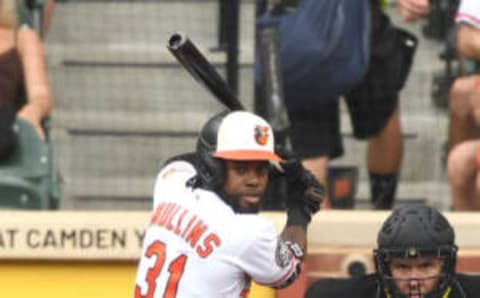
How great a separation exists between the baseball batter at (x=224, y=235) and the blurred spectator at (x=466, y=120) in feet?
6.05

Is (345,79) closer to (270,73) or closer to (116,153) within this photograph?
(270,73)

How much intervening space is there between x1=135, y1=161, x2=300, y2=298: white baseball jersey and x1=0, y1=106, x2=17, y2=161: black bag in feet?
6.45

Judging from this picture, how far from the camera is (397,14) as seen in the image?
8.55 metres

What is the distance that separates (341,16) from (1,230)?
1730 millimetres

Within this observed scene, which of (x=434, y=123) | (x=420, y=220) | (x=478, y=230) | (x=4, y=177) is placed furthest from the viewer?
(x=434, y=123)

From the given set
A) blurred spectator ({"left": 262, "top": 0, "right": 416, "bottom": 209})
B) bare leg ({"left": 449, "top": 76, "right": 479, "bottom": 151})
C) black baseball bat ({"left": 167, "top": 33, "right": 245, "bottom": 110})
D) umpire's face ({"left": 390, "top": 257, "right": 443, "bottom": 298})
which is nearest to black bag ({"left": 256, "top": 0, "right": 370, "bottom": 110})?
blurred spectator ({"left": 262, "top": 0, "right": 416, "bottom": 209})

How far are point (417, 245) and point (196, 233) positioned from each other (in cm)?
78

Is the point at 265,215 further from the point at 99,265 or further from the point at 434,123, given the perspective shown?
the point at 434,123

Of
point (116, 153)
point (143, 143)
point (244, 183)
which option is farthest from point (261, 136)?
point (116, 153)

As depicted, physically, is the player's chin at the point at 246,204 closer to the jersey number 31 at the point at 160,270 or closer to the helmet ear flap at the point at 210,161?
the helmet ear flap at the point at 210,161

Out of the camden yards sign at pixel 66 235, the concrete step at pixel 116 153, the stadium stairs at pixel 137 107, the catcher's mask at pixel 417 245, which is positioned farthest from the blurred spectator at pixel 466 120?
the catcher's mask at pixel 417 245

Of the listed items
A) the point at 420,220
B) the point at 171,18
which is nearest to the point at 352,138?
the point at 171,18

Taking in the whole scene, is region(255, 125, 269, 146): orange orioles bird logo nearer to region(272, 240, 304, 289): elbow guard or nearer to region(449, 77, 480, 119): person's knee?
region(272, 240, 304, 289): elbow guard

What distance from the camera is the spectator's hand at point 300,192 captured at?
6.05 metres
